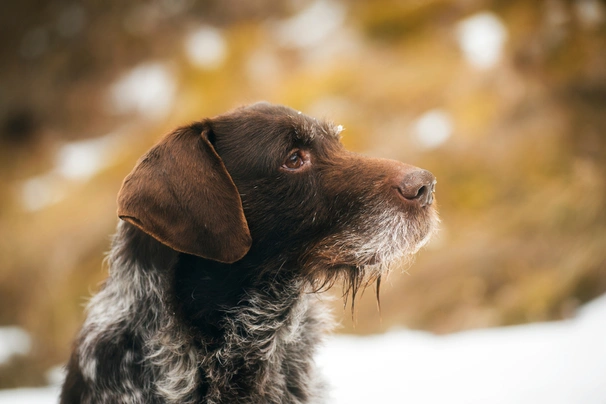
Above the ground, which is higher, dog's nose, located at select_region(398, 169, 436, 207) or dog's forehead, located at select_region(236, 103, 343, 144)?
dog's forehead, located at select_region(236, 103, 343, 144)

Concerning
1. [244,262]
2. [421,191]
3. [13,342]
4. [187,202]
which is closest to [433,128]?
[421,191]

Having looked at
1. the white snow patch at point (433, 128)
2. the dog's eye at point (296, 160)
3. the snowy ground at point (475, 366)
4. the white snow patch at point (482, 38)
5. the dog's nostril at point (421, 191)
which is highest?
the white snow patch at point (482, 38)

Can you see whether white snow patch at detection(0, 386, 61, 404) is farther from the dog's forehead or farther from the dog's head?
the dog's forehead

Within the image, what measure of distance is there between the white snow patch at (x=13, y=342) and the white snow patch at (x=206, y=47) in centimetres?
500

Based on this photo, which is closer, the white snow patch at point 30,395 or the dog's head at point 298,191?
the dog's head at point 298,191

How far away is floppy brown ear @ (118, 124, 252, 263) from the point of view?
2219 millimetres

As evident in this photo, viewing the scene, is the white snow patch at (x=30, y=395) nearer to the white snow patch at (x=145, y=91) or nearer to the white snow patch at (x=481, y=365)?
the white snow patch at (x=481, y=365)

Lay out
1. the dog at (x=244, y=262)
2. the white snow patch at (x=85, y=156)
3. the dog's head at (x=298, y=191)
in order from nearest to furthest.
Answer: the dog's head at (x=298, y=191) < the dog at (x=244, y=262) < the white snow patch at (x=85, y=156)

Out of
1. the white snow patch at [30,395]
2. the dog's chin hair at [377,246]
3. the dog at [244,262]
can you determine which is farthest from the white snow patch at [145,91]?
the dog's chin hair at [377,246]

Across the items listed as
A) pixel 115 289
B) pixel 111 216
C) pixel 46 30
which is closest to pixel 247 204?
pixel 115 289

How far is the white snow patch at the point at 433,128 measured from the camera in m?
6.68

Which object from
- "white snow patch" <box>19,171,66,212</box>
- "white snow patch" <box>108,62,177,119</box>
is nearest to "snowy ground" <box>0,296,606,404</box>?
"white snow patch" <box>19,171,66,212</box>

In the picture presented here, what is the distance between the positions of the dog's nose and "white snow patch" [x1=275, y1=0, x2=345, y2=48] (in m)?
6.49

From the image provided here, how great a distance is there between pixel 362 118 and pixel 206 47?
3449mm
